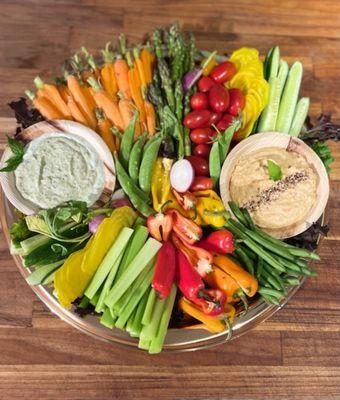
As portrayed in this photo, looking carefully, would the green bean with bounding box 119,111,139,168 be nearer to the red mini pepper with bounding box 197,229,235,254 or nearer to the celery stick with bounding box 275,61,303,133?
the red mini pepper with bounding box 197,229,235,254

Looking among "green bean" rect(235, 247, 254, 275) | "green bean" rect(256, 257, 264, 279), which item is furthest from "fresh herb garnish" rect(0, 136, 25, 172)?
"green bean" rect(256, 257, 264, 279)

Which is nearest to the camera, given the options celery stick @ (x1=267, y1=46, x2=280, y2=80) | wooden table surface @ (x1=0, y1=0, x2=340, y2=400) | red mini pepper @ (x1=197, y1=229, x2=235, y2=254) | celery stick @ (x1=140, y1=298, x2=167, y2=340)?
celery stick @ (x1=140, y1=298, x2=167, y2=340)

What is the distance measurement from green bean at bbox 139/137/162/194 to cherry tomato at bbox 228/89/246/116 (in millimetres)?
402

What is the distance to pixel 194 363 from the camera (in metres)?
2.36

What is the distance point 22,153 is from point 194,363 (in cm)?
126

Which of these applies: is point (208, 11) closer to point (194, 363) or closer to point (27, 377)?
→ point (194, 363)

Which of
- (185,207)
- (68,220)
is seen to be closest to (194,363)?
(185,207)

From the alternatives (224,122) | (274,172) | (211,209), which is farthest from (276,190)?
(224,122)

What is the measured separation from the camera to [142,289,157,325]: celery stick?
213 centimetres

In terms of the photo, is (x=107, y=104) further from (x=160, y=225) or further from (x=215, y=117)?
(x=160, y=225)

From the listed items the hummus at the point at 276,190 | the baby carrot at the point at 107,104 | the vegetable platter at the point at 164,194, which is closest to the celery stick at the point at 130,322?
the vegetable platter at the point at 164,194

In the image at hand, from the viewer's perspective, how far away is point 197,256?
2264 millimetres

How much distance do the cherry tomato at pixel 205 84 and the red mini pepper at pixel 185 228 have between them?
0.69 meters

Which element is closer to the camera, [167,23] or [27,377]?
[27,377]
